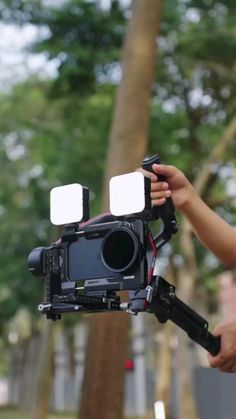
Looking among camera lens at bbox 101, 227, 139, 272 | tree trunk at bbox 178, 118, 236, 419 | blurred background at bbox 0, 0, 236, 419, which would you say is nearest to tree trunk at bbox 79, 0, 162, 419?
blurred background at bbox 0, 0, 236, 419

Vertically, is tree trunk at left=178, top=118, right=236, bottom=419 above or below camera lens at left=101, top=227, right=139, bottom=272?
above

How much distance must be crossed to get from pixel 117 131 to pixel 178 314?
6.78 metres

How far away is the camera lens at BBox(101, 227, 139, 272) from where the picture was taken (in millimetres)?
2145

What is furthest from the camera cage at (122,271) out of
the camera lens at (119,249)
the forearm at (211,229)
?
the forearm at (211,229)

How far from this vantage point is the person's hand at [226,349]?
7.55 feet

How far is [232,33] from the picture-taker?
12469 mm

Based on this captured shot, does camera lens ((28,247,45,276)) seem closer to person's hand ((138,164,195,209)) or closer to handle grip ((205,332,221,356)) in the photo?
person's hand ((138,164,195,209))

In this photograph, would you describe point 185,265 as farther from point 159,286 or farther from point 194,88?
point 159,286

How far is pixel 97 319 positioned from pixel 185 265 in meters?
7.19

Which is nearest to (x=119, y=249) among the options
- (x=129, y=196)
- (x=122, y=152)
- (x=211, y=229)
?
(x=129, y=196)

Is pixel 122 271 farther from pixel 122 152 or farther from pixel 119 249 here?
pixel 122 152

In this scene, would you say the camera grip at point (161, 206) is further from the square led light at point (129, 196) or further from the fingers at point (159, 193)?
the square led light at point (129, 196)

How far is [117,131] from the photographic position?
8.89m

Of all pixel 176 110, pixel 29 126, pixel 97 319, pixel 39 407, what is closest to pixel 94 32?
pixel 176 110
